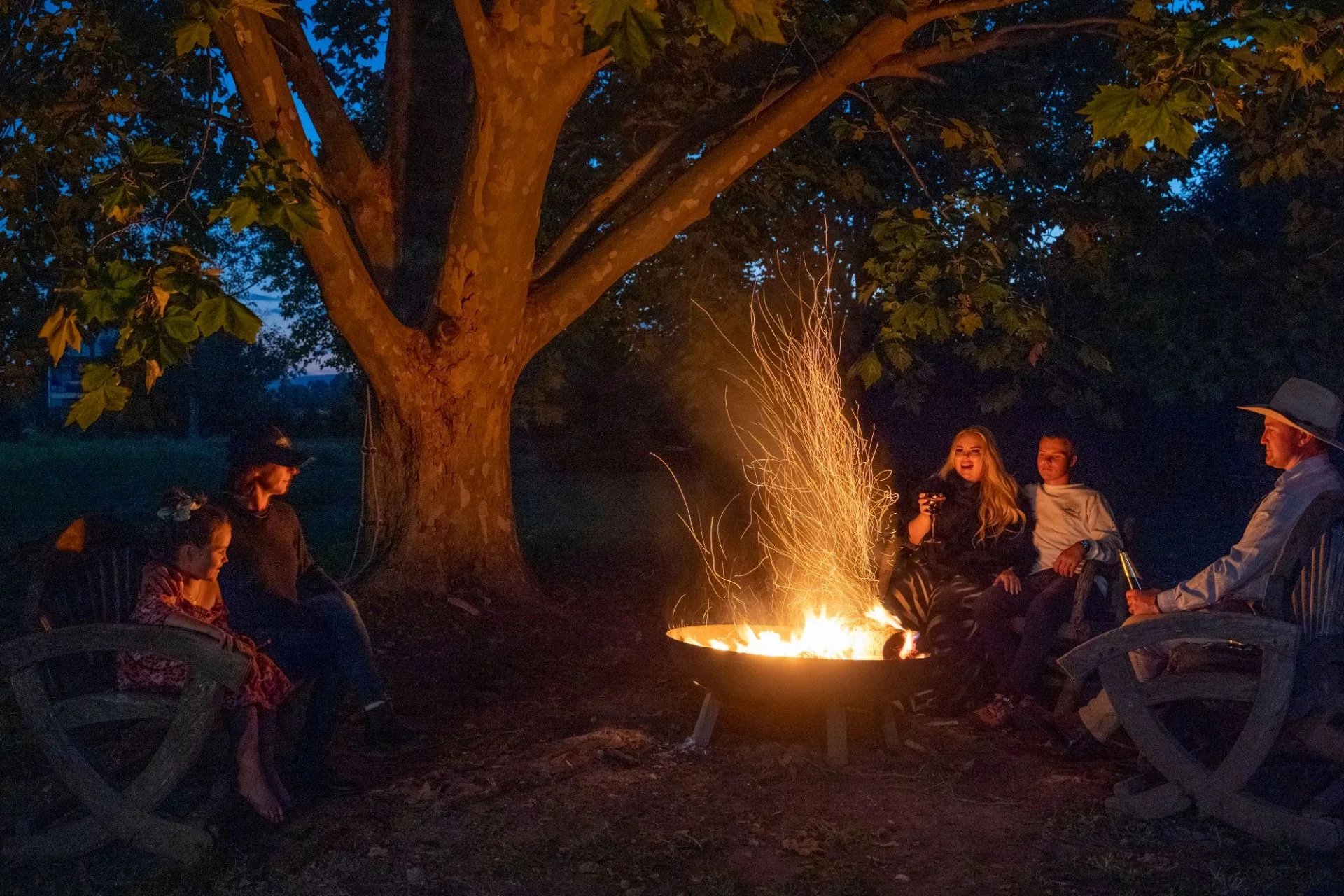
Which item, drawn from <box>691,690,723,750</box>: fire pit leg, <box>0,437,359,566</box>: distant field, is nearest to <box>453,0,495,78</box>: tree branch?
<box>691,690,723,750</box>: fire pit leg

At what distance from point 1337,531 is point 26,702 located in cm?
493

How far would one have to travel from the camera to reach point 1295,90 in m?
8.50

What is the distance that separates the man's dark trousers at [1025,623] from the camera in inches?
254

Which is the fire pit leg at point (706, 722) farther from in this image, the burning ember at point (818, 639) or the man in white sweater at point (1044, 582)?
the man in white sweater at point (1044, 582)

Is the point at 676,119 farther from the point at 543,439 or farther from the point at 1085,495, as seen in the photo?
the point at 543,439

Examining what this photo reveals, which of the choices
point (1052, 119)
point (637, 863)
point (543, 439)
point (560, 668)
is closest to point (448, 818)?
point (637, 863)

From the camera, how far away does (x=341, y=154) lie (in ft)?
30.1

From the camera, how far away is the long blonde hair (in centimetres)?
710

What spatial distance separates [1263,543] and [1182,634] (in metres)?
0.60

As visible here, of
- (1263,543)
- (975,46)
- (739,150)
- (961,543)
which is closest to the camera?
(1263,543)

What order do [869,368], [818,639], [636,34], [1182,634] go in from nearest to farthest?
[636,34]
[1182,634]
[818,639]
[869,368]

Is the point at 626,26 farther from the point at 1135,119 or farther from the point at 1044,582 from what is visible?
the point at 1044,582

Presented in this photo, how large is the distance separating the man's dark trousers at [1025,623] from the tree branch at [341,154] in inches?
205

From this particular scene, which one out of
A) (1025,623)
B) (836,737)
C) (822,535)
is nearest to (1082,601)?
(1025,623)
